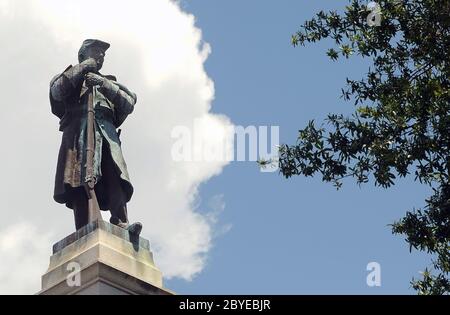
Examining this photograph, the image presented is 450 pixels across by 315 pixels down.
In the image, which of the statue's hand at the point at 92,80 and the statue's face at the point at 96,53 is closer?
the statue's hand at the point at 92,80

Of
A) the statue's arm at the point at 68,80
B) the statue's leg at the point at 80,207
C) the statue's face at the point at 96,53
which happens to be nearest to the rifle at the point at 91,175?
the statue's leg at the point at 80,207

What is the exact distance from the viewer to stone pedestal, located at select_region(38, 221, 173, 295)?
17203 mm

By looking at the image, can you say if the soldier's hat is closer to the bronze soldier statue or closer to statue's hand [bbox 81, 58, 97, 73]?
the bronze soldier statue

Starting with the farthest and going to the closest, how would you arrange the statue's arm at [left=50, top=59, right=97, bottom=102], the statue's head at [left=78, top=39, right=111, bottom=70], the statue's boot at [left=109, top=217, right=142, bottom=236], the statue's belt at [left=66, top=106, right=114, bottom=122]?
the statue's head at [left=78, top=39, right=111, bottom=70] → the statue's belt at [left=66, top=106, right=114, bottom=122] → the statue's arm at [left=50, top=59, right=97, bottom=102] → the statue's boot at [left=109, top=217, right=142, bottom=236]

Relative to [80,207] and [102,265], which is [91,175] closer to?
[80,207]

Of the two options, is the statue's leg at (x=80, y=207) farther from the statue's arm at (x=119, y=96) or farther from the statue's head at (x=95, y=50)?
the statue's head at (x=95, y=50)

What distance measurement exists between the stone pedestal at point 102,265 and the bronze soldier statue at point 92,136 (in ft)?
1.54

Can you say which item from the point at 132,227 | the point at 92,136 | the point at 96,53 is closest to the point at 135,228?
the point at 132,227

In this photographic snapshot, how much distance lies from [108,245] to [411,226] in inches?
224

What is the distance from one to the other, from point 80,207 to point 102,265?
1.76 meters

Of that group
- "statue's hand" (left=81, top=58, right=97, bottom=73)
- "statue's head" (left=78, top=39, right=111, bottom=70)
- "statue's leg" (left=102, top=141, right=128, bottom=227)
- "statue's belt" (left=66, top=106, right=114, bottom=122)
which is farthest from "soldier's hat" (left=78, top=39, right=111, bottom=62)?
"statue's leg" (left=102, top=141, right=128, bottom=227)

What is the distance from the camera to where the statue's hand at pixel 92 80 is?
19172 millimetres

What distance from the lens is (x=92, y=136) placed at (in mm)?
18844
